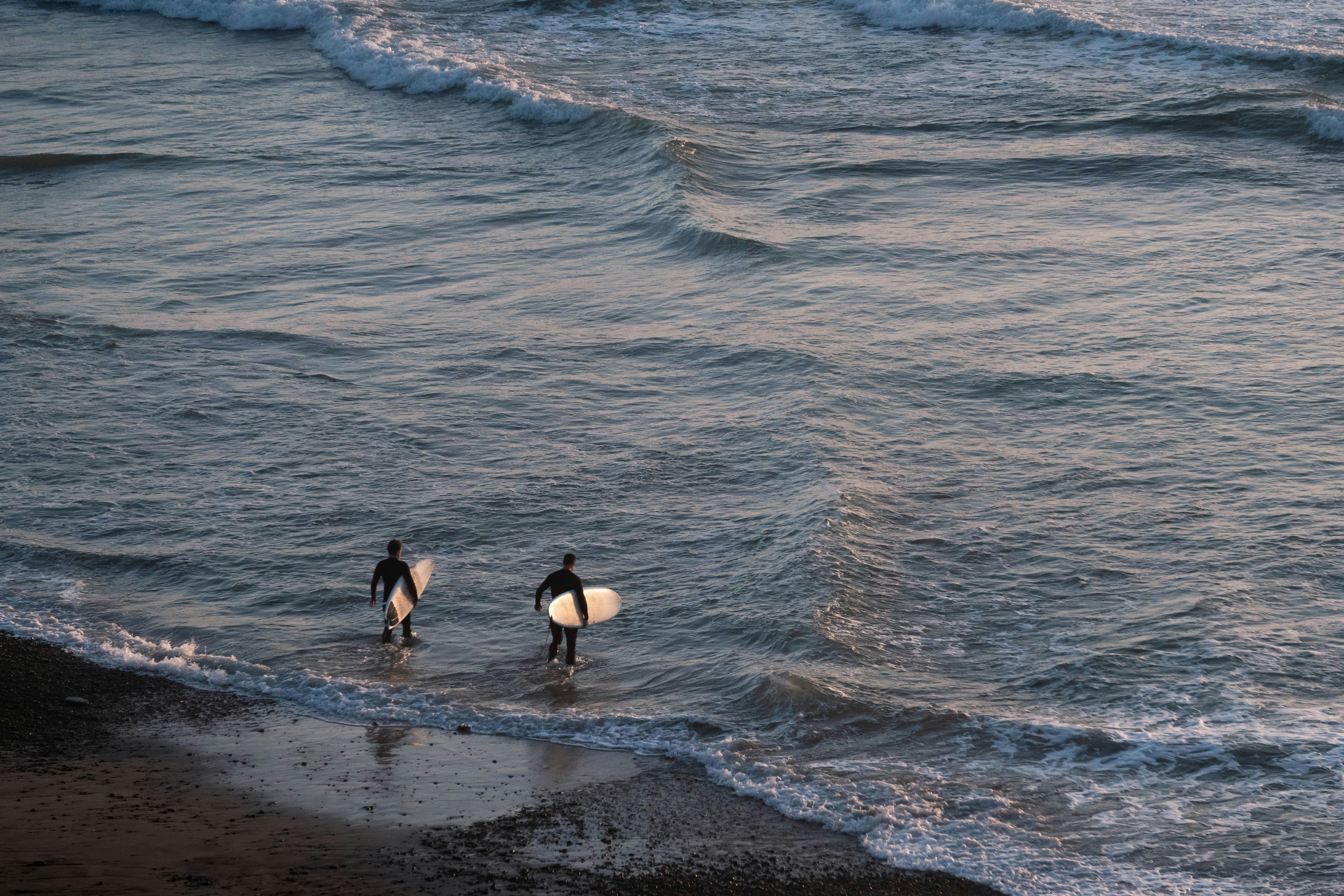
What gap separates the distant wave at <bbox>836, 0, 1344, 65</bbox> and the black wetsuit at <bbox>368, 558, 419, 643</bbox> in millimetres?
25820

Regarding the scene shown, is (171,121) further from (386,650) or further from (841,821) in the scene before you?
(841,821)

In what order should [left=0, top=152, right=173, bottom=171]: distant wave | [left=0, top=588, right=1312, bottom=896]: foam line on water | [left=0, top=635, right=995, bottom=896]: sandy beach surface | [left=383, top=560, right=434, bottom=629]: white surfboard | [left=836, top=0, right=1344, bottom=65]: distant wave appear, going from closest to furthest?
[left=0, top=635, right=995, bottom=896]: sandy beach surface, [left=0, top=588, right=1312, bottom=896]: foam line on water, [left=383, top=560, right=434, bottom=629]: white surfboard, [left=0, top=152, right=173, bottom=171]: distant wave, [left=836, top=0, right=1344, bottom=65]: distant wave

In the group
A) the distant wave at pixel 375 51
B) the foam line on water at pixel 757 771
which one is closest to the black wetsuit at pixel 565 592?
the foam line on water at pixel 757 771

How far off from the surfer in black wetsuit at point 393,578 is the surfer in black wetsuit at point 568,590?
123 centimetres

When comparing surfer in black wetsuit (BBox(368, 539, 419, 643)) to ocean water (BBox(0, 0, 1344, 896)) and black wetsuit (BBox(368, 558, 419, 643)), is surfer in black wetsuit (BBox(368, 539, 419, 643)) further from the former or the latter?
ocean water (BBox(0, 0, 1344, 896))

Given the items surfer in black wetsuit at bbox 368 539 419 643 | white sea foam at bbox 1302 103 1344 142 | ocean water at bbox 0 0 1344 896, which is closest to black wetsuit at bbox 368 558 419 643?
surfer in black wetsuit at bbox 368 539 419 643

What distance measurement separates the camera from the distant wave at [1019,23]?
3018 centimetres

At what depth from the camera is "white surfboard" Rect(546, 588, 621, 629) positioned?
1128cm

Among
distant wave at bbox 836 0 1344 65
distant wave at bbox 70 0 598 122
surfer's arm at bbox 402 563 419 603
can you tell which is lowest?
surfer's arm at bbox 402 563 419 603

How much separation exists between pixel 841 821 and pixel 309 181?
838 inches

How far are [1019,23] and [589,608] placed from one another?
27563 mm

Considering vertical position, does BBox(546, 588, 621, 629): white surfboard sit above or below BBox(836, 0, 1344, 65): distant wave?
below

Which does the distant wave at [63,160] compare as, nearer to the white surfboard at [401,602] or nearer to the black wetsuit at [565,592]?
the white surfboard at [401,602]

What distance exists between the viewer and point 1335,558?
12.5 metres
